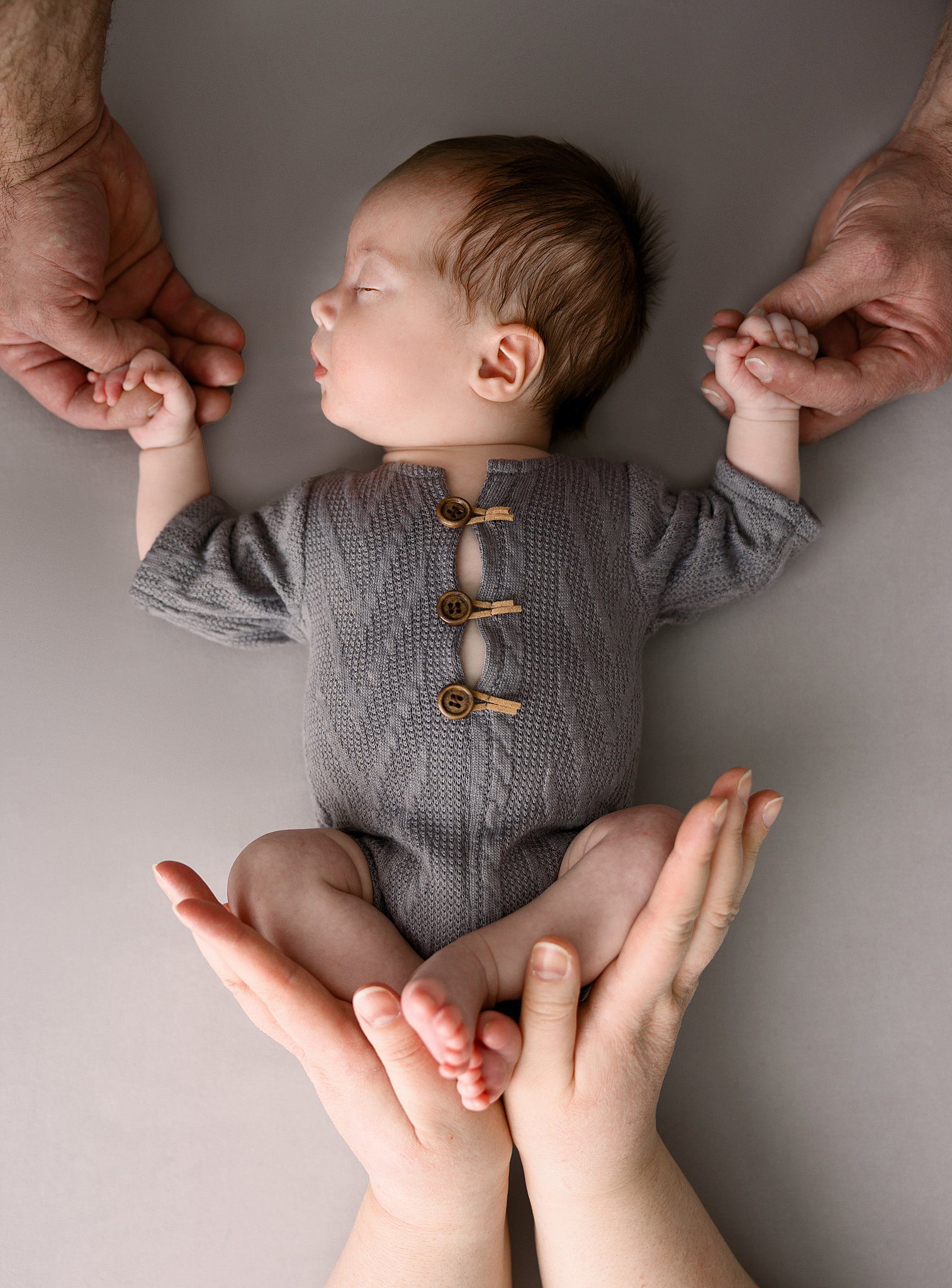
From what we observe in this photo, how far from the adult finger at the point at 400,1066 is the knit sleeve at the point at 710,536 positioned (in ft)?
2.16

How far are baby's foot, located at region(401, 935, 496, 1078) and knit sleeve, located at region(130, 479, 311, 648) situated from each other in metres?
0.52

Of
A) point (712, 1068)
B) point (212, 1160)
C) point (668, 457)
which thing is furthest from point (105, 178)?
point (712, 1068)

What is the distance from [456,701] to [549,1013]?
1.20 feet

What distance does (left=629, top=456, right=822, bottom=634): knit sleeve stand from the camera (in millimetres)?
1365

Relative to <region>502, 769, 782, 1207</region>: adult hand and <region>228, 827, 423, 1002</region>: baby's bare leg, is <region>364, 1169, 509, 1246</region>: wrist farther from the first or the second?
<region>228, 827, 423, 1002</region>: baby's bare leg

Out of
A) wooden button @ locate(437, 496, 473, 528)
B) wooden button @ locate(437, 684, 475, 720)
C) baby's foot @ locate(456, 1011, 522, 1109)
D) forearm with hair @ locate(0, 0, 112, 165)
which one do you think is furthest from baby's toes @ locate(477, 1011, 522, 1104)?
forearm with hair @ locate(0, 0, 112, 165)

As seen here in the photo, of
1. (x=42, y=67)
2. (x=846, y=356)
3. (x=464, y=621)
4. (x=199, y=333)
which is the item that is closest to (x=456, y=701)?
(x=464, y=621)

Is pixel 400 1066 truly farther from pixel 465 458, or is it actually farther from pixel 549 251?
pixel 549 251

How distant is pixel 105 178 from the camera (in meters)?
1.43

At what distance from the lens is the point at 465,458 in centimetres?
136

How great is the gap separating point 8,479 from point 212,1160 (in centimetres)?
101

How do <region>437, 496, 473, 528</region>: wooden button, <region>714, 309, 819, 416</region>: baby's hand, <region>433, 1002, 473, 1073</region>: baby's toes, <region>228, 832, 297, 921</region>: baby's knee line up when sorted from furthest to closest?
<region>714, 309, 819, 416</region>: baby's hand < <region>437, 496, 473, 528</region>: wooden button < <region>228, 832, 297, 921</region>: baby's knee < <region>433, 1002, 473, 1073</region>: baby's toes

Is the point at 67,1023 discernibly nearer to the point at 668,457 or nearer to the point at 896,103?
the point at 668,457

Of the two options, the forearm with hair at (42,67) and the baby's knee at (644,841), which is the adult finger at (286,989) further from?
the forearm with hair at (42,67)
